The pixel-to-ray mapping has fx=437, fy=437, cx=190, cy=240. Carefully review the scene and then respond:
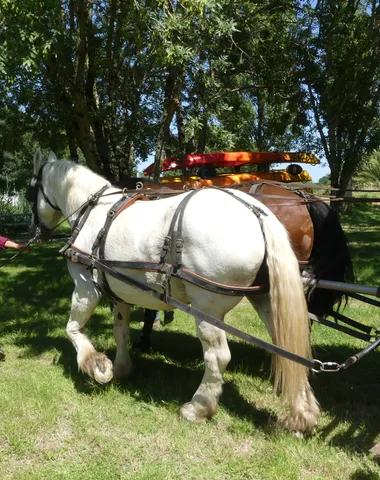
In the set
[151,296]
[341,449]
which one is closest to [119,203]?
[151,296]

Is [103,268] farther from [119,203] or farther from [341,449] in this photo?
[341,449]

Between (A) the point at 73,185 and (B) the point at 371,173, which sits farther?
(B) the point at 371,173

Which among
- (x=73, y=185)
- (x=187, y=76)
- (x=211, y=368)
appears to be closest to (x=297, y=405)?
(x=211, y=368)

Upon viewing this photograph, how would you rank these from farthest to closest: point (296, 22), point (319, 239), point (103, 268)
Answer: point (296, 22), point (319, 239), point (103, 268)

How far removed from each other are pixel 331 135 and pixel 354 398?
9.31 metres

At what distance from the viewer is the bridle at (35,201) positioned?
448cm

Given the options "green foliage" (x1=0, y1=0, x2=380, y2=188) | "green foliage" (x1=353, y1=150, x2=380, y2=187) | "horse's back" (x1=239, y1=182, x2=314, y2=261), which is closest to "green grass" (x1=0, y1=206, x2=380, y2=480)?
"horse's back" (x1=239, y1=182, x2=314, y2=261)

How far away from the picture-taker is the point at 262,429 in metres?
3.21

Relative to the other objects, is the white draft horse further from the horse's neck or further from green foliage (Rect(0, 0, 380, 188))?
green foliage (Rect(0, 0, 380, 188))

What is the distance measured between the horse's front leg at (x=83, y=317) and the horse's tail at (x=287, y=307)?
145 centimetres

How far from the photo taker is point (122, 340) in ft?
13.7

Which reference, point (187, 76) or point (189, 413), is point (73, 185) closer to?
point (189, 413)

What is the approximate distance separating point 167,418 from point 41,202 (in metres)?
2.49

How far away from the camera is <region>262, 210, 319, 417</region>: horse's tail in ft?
9.96
